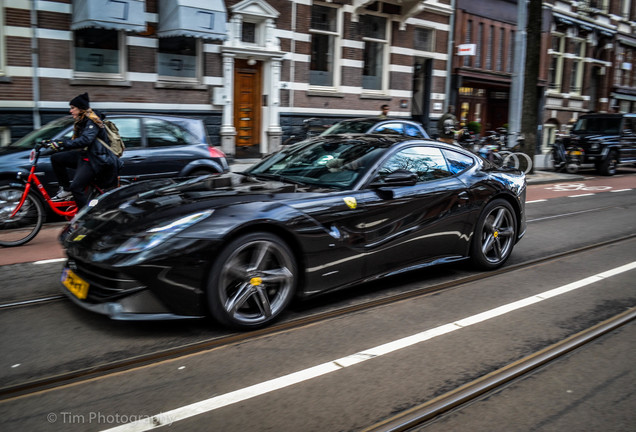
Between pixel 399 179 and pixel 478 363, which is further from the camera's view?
pixel 399 179

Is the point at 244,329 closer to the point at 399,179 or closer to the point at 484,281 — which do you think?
the point at 399,179

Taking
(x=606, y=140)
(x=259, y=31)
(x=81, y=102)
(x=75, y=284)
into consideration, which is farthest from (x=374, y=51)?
(x=75, y=284)

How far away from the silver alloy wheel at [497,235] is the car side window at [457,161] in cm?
55

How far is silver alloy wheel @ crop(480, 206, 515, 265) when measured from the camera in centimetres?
612

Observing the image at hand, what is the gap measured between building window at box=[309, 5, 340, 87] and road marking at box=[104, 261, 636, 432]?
13.8m

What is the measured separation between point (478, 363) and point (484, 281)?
6.95ft

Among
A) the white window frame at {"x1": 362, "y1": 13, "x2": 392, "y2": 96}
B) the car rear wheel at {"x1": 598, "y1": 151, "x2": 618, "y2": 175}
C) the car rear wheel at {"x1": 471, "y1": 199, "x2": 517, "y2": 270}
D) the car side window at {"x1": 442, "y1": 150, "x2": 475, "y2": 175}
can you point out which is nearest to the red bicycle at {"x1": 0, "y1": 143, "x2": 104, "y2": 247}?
the car side window at {"x1": 442, "y1": 150, "x2": 475, "y2": 175}

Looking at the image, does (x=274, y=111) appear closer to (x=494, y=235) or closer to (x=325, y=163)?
(x=494, y=235)

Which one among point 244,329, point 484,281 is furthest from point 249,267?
point 484,281

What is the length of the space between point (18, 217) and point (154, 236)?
157 inches

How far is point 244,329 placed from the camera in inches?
164

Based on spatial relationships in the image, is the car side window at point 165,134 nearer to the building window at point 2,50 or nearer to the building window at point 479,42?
the building window at point 2,50

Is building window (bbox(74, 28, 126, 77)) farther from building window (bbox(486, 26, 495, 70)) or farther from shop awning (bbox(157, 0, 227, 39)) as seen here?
building window (bbox(486, 26, 495, 70))

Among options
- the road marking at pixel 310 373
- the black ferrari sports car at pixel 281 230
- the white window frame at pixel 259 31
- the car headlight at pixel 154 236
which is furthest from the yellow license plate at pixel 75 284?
the white window frame at pixel 259 31
